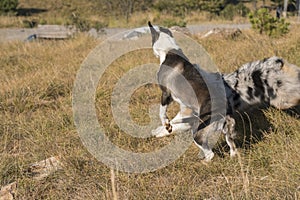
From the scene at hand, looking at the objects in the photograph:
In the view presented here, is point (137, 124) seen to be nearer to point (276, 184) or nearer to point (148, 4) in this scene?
point (276, 184)

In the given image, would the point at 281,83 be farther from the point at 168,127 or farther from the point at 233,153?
the point at 168,127

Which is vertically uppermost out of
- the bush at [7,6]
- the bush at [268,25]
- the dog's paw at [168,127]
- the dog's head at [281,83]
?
the dog's head at [281,83]

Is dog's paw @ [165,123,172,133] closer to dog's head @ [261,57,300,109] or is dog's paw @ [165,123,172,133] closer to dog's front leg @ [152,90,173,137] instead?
dog's front leg @ [152,90,173,137]

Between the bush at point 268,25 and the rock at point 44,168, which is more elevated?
the bush at point 268,25

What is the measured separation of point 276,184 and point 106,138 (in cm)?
166

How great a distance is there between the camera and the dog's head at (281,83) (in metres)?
3.09

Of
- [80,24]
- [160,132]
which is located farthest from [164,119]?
[80,24]

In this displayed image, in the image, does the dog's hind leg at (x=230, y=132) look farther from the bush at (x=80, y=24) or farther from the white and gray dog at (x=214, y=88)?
the bush at (x=80, y=24)

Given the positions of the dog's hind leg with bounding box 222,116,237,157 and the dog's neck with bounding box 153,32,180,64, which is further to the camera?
the dog's neck with bounding box 153,32,180,64

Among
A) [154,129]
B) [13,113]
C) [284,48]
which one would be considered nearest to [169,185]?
Answer: [154,129]

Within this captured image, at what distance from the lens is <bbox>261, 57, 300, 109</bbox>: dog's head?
3.09 m

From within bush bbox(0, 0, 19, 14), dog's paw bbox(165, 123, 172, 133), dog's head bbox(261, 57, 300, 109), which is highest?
dog's head bbox(261, 57, 300, 109)

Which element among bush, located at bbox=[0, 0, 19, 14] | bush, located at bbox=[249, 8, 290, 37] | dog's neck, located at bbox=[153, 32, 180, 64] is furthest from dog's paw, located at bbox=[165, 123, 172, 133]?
bush, located at bbox=[0, 0, 19, 14]

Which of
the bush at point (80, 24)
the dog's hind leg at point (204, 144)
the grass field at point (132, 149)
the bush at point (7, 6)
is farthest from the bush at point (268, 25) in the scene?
the bush at point (7, 6)
